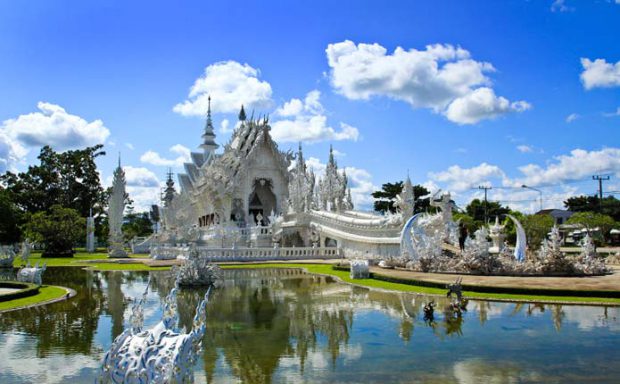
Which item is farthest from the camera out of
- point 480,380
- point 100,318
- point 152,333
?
point 100,318

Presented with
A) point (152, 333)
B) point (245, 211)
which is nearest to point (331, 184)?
point (245, 211)

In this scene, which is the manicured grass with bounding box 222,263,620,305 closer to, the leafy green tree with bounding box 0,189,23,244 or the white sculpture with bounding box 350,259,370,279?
the white sculpture with bounding box 350,259,370,279

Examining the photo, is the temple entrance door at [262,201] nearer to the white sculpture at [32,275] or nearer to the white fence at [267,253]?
the white fence at [267,253]

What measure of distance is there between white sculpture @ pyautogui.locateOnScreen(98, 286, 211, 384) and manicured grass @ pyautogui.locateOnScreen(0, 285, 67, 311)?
9.78 m

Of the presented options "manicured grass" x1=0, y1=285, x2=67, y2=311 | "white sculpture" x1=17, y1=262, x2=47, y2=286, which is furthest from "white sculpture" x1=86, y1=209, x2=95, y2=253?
"manicured grass" x1=0, y1=285, x2=67, y2=311

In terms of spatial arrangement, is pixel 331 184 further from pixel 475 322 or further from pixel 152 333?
pixel 152 333

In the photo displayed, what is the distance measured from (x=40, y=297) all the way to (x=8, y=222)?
38.4 meters

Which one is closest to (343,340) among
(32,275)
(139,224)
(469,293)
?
(469,293)

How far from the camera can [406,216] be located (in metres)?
28.1

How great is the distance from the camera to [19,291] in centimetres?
1509

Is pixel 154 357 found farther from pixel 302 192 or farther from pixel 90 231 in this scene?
pixel 90 231

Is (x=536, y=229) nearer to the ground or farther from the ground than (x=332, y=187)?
nearer to the ground

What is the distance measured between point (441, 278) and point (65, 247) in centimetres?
3445

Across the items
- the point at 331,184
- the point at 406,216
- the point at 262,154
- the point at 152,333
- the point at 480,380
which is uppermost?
the point at 262,154
